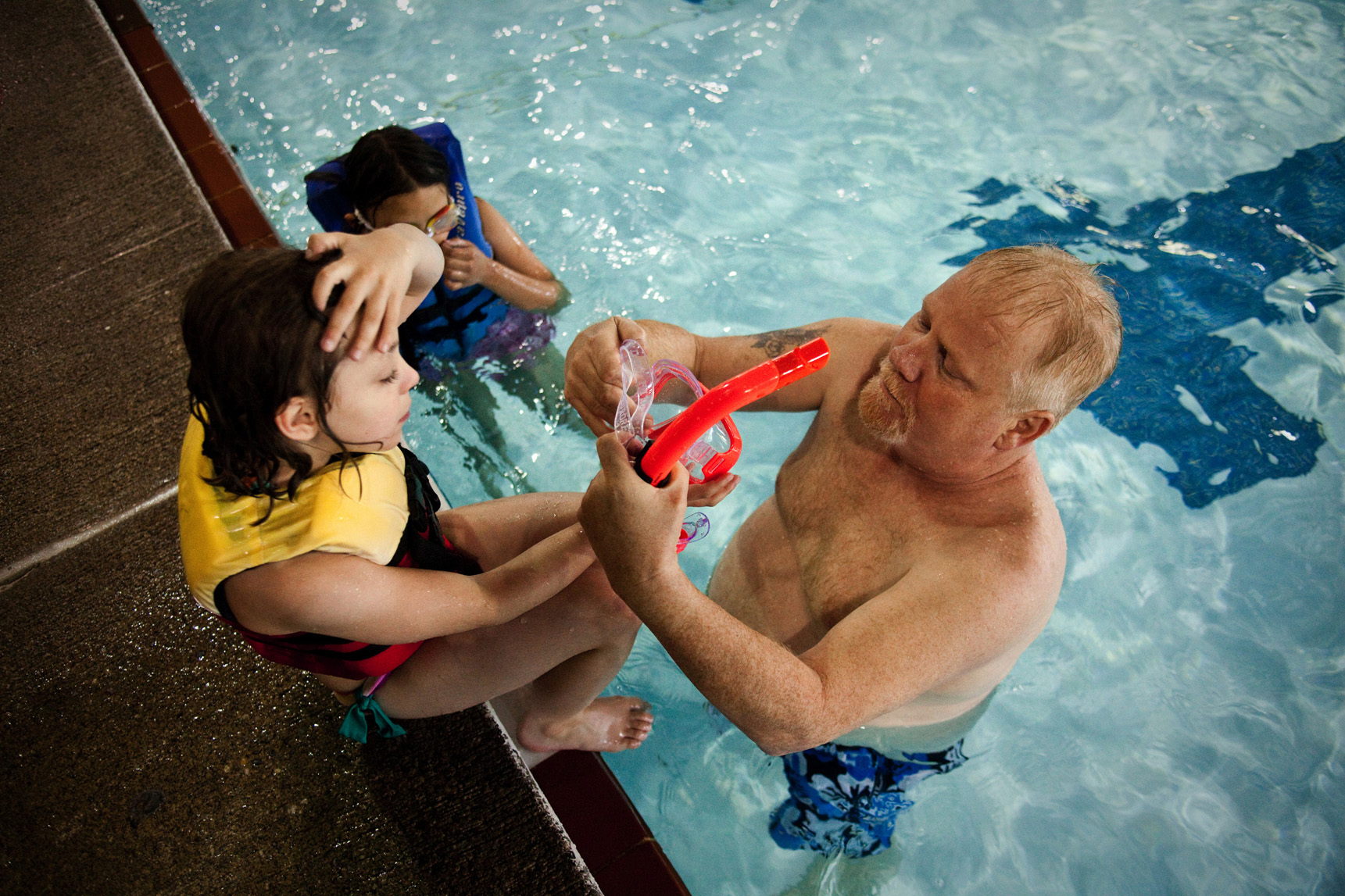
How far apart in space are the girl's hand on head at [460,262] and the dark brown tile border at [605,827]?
5.74ft

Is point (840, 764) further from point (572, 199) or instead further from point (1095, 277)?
point (572, 199)

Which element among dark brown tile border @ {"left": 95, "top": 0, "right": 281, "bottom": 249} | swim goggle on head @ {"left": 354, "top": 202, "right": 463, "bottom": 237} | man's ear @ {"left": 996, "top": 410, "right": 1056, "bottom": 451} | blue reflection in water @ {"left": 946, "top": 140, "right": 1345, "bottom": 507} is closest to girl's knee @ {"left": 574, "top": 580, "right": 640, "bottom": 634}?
man's ear @ {"left": 996, "top": 410, "right": 1056, "bottom": 451}

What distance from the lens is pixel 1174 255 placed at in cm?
438

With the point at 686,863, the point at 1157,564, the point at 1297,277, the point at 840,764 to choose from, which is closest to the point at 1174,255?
the point at 1297,277

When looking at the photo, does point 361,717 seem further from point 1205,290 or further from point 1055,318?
point 1205,290

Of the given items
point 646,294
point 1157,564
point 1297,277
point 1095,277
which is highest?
point 1095,277

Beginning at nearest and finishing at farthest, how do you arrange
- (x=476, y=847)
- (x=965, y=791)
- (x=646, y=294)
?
(x=476, y=847), (x=965, y=791), (x=646, y=294)

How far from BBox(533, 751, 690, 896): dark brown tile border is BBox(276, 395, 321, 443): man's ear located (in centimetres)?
129

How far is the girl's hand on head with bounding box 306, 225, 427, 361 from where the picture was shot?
148cm

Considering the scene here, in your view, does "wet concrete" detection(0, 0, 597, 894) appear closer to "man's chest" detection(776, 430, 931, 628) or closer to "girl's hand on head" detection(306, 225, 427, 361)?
"man's chest" detection(776, 430, 931, 628)

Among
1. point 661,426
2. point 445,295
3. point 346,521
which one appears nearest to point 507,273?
point 445,295

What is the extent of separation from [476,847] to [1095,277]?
2.12 metres

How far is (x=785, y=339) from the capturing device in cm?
246

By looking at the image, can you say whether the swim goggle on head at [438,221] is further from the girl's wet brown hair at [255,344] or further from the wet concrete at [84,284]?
the girl's wet brown hair at [255,344]
